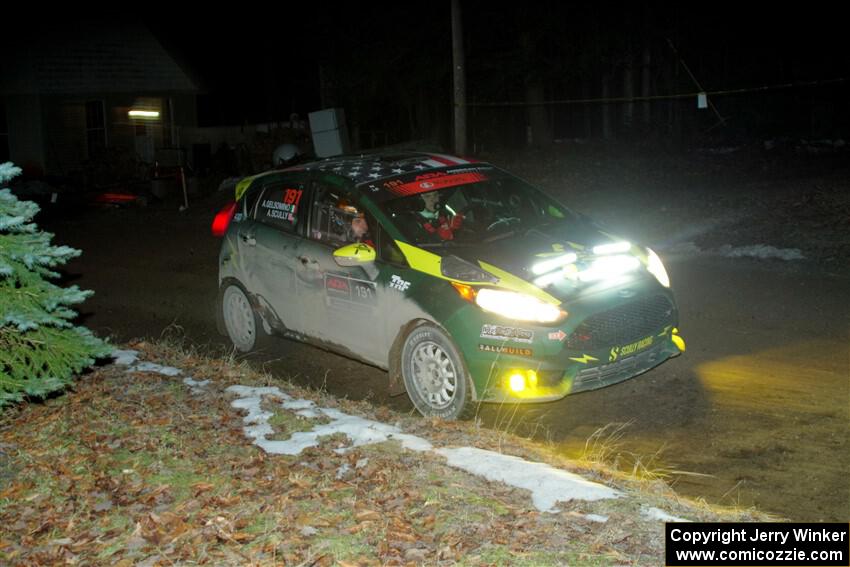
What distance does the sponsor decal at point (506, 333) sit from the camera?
6738 mm

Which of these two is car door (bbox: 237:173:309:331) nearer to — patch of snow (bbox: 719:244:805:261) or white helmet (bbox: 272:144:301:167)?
patch of snow (bbox: 719:244:805:261)

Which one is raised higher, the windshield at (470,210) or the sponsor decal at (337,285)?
the windshield at (470,210)

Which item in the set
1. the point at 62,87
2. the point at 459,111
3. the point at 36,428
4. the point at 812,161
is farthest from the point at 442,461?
the point at 62,87

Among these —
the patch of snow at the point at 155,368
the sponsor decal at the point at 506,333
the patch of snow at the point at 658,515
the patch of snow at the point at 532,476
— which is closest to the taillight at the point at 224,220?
the patch of snow at the point at 155,368

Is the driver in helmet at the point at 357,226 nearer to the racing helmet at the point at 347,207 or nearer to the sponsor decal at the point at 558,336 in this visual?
the racing helmet at the point at 347,207

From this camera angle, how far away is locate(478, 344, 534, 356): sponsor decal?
22.1ft

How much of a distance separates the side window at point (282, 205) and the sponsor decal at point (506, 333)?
245cm

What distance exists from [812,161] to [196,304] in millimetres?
14757

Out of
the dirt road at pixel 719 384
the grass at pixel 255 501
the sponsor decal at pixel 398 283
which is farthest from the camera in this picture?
the sponsor decal at pixel 398 283

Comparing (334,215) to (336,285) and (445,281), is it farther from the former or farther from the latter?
(445,281)

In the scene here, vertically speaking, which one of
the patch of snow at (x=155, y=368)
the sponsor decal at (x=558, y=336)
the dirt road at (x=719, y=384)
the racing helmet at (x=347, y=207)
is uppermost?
the racing helmet at (x=347, y=207)

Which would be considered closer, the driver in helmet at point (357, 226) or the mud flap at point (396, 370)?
the mud flap at point (396, 370)

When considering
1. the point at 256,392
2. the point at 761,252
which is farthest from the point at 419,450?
the point at 761,252

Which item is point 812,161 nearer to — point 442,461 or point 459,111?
point 459,111
